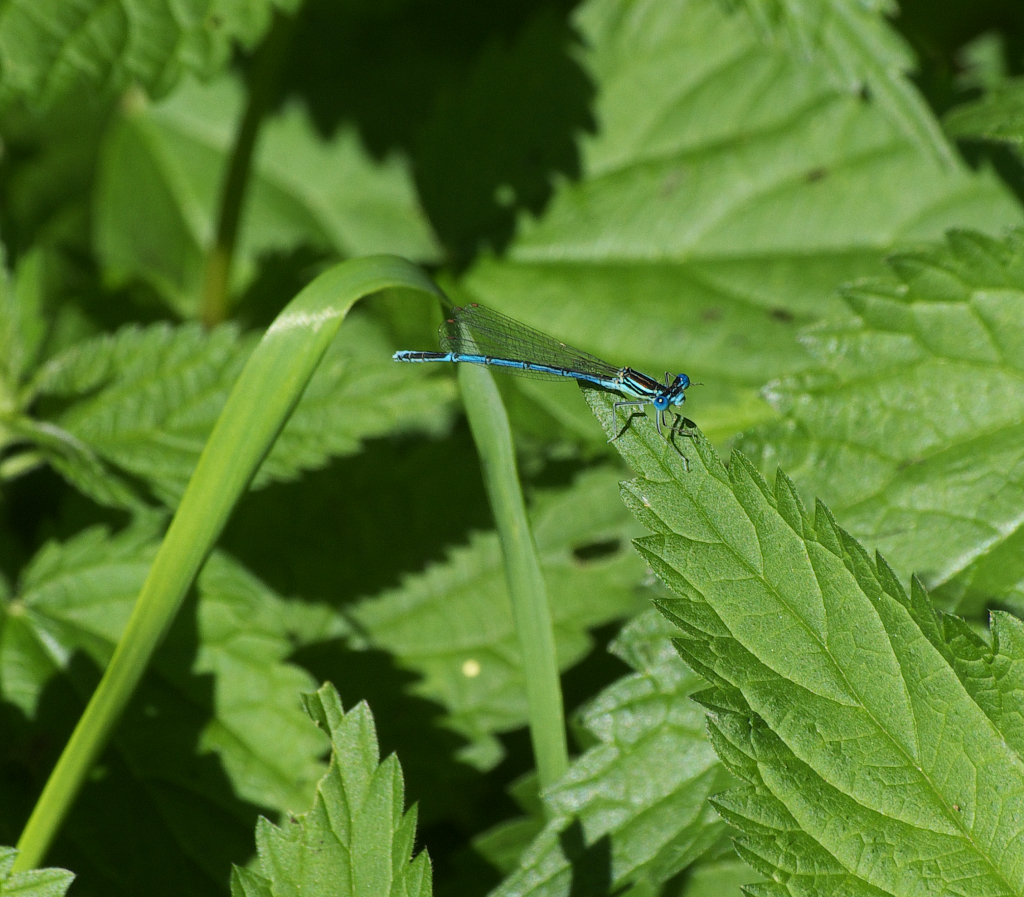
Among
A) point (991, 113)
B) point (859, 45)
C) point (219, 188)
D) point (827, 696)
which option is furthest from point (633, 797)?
point (219, 188)

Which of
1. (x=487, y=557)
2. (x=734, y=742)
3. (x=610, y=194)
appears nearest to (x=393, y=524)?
(x=487, y=557)

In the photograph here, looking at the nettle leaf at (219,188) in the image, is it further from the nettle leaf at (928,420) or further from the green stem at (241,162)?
the nettle leaf at (928,420)

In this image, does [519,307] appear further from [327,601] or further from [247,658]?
[247,658]

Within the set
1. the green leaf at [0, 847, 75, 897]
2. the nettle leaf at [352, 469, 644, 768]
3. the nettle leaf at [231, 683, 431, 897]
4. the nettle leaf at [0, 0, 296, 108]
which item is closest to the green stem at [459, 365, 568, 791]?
the nettle leaf at [231, 683, 431, 897]

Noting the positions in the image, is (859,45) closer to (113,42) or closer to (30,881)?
(113,42)

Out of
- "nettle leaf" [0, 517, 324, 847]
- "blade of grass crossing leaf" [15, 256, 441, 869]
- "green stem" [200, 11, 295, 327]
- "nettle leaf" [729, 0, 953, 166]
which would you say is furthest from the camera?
"green stem" [200, 11, 295, 327]

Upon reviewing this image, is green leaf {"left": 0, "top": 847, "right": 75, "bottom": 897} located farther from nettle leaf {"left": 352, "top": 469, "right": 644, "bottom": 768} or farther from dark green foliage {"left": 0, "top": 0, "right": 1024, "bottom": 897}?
nettle leaf {"left": 352, "top": 469, "right": 644, "bottom": 768}
